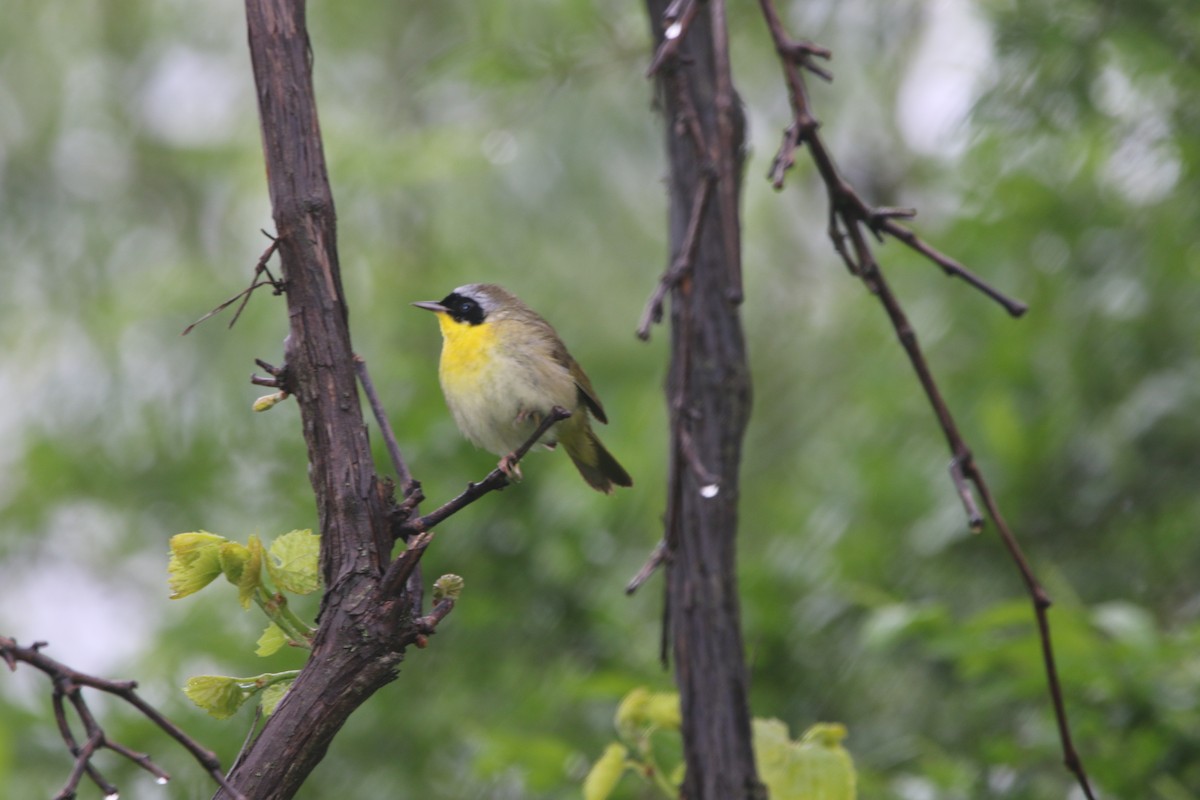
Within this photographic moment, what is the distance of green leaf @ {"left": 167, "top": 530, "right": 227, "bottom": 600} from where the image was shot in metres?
1.72

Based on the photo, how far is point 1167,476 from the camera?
172 inches

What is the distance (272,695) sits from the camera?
176 centimetres

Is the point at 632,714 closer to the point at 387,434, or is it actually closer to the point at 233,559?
the point at 387,434

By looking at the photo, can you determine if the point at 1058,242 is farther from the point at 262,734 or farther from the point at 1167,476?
the point at 262,734

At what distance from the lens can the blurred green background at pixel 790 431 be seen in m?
3.94

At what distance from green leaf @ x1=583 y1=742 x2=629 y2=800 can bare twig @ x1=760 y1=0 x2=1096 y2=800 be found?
0.88 metres

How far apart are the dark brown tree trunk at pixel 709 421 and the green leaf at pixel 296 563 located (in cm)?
74

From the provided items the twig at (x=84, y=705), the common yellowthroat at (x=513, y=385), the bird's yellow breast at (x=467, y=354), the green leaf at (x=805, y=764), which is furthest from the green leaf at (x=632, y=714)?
the twig at (x=84, y=705)

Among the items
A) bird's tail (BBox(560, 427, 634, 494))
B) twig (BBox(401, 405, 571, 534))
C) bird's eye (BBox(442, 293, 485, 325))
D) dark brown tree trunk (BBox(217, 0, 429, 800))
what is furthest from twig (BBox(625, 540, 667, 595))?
bird's eye (BBox(442, 293, 485, 325))

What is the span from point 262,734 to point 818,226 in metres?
6.23

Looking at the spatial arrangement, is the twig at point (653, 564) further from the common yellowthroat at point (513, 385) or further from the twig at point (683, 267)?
the common yellowthroat at point (513, 385)

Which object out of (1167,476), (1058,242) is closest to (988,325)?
(1058,242)

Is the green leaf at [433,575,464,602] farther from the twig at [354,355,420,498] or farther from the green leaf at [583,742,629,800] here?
the green leaf at [583,742,629,800]

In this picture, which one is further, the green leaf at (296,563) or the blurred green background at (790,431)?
the blurred green background at (790,431)
